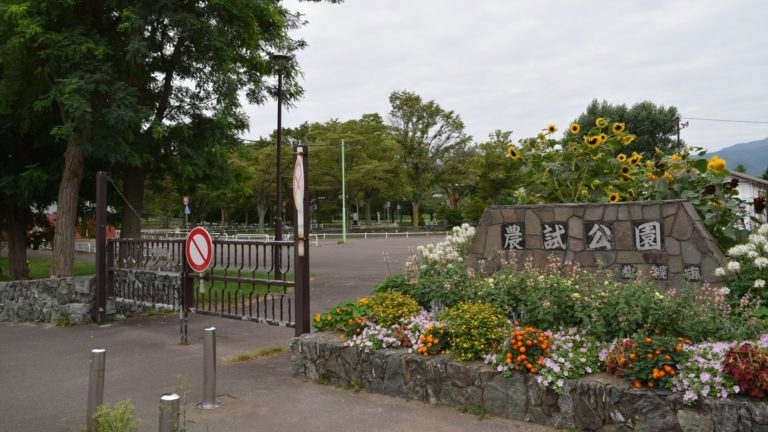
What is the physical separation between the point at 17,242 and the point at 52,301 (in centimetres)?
702

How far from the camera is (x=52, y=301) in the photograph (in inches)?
419

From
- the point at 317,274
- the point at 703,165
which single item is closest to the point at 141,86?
the point at 317,274

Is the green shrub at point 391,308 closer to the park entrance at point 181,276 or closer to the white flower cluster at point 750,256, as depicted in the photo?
the park entrance at point 181,276

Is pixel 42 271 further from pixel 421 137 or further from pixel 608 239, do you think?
pixel 421 137

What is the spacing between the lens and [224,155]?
48.6 feet

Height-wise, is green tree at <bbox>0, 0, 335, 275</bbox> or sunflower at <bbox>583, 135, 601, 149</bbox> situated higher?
green tree at <bbox>0, 0, 335, 275</bbox>

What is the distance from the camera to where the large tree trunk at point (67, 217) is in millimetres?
12195

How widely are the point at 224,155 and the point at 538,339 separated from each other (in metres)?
11.7

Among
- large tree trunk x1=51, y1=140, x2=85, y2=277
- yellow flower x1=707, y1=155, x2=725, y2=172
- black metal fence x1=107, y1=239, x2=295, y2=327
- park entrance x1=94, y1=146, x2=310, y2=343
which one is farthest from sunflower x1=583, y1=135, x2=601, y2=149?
large tree trunk x1=51, y1=140, x2=85, y2=277

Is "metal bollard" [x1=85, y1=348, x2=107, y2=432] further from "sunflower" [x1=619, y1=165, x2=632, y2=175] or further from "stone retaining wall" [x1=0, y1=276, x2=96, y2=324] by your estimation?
"sunflower" [x1=619, y1=165, x2=632, y2=175]

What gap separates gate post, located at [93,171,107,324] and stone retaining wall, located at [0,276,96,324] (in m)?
0.25

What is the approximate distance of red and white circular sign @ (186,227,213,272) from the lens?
25.6 ft

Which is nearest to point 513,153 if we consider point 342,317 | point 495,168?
point 342,317

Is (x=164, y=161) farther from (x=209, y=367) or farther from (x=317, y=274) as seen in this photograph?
(x=209, y=367)
